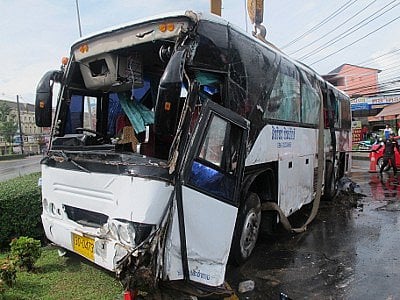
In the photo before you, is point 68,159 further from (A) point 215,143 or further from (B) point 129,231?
(A) point 215,143

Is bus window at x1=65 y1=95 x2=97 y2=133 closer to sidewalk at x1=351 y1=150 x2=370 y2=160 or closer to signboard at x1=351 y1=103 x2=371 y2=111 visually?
sidewalk at x1=351 y1=150 x2=370 y2=160

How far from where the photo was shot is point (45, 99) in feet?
15.1

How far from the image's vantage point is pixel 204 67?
3680 mm

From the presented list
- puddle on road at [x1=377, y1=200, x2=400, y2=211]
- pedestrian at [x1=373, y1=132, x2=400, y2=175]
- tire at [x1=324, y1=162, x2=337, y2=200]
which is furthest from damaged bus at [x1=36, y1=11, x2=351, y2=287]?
pedestrian at [x1=373, y1=132, x2=400, y2=175]

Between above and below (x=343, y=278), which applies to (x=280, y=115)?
above

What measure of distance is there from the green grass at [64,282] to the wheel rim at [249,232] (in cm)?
166

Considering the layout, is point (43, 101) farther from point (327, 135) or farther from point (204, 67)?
point (327, 135)

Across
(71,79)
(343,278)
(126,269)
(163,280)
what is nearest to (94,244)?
(126,269)

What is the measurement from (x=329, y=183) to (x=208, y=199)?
667 cm

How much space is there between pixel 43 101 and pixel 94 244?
2053 millimetres

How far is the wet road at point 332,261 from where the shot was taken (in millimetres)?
4281

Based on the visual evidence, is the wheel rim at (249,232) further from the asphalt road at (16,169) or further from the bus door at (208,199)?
the asphalt road at (16,169)

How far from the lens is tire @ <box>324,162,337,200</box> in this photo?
9185 millimetres

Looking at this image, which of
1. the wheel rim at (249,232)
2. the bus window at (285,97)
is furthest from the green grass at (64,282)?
the bus window at (285,97)
